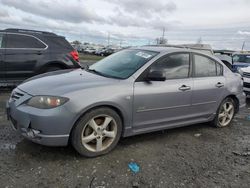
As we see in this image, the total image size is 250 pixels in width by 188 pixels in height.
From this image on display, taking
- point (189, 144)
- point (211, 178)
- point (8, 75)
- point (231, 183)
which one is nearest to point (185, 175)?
point (211, 178)

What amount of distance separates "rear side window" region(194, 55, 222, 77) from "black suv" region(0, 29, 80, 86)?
419cm

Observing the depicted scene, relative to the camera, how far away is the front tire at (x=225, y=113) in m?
5.16

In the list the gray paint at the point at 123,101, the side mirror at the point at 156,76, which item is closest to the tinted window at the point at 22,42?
the gray paint at the point at 123,101

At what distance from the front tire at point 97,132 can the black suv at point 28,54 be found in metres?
4.32

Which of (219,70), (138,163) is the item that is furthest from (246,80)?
(138,163)

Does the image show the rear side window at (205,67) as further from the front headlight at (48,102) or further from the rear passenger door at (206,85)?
the front headlight at (48,102)

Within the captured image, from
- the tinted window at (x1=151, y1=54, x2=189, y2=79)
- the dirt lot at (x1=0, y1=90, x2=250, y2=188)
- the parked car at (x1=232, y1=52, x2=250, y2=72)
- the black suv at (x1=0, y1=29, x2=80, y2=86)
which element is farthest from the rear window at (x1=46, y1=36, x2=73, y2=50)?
the parked car at (x1=232, y1=52, x2=250, y2=72)

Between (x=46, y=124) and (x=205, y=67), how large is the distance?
3.11 m

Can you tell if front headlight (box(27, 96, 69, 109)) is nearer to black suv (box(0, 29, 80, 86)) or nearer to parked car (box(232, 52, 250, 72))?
black suv (box(0, 29, 80, 86))

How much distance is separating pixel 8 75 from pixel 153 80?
Answer: 184 inches

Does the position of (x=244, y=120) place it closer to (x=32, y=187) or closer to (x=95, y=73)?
(x=95, y=73)

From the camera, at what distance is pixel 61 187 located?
9.25ft

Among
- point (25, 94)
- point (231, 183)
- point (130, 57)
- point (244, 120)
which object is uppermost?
point (130, 57)

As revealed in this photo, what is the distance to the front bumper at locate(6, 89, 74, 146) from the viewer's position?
125 inches
